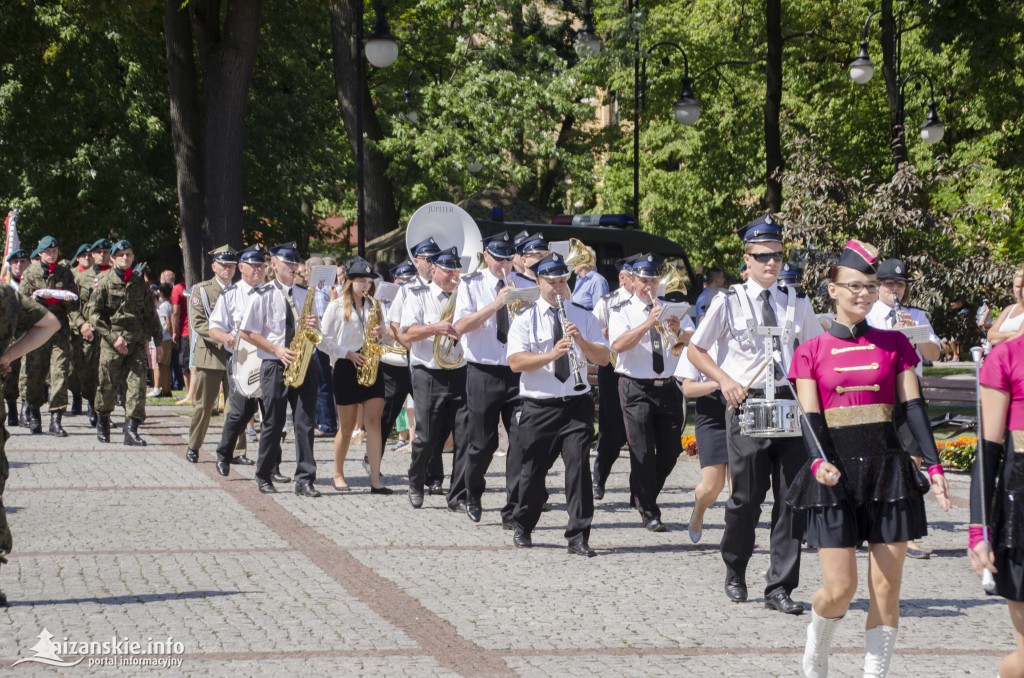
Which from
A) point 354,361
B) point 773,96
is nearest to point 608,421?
point 354,361

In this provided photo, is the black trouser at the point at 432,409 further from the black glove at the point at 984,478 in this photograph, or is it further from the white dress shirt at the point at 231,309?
the black glove at the point at 984,478

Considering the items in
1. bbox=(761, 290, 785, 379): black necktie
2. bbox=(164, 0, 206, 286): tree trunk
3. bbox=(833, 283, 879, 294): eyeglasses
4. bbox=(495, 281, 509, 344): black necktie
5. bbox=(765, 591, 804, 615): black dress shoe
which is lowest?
bbox=(765, 591, 804, 615): black dress shoe

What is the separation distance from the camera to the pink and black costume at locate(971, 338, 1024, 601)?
5.22 m

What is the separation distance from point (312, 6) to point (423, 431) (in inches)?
503

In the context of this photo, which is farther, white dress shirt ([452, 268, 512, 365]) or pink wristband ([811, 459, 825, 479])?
white dress shirt ([452, 268, 512, 365])

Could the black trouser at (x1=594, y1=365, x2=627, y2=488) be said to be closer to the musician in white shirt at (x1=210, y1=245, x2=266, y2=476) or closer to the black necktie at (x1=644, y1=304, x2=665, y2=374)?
the black necktie at (x1=644, y1=304, x2=665, y2=374)

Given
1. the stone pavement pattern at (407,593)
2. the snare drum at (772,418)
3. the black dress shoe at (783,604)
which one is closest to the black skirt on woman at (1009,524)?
the stone pavement pattern at (407,593)

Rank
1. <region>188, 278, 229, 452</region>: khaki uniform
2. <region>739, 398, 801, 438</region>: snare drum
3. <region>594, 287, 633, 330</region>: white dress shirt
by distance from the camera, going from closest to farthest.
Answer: <region>739, 398, 801, 438</region>: snare drum
<region>594, 287, 633, 330</region>: white dress shirt
<region>188, 278, 229, 452</region>: khaki uniform

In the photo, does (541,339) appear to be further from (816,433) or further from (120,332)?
(120,332)

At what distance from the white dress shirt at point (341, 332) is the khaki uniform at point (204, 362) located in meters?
2.07

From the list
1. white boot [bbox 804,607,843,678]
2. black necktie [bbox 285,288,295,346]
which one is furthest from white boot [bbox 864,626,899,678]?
black necktie [bbox 285,288,295,346]

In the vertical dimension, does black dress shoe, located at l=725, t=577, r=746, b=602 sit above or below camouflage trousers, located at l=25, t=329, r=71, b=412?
below

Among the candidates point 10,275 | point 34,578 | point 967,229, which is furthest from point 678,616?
point 967,229

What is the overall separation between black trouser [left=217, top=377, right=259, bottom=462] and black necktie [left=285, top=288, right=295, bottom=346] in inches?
29.4
